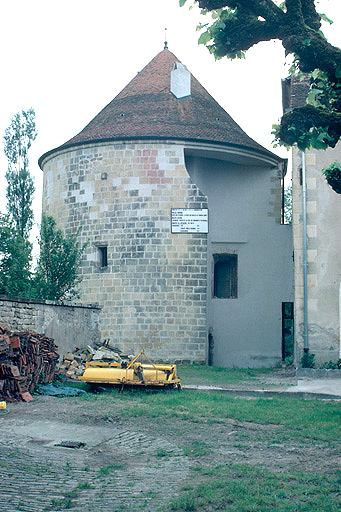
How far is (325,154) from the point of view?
17875 mm

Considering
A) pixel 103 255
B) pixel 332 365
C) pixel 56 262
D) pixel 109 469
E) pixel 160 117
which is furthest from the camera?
pixel 160 117

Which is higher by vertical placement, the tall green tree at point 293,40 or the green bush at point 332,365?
the tall green tree at point 293,40

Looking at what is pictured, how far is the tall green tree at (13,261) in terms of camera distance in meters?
19.2

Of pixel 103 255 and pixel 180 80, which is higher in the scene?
pixel 180 80

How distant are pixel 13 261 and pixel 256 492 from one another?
48.7 feet

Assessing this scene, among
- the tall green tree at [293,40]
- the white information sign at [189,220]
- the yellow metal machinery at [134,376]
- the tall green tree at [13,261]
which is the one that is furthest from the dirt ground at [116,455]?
the white information sign at [189,220]

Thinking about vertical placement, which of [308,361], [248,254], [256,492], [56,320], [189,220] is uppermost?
[189,220]

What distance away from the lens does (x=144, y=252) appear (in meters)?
22.7

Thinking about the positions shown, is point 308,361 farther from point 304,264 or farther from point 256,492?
point 256,492

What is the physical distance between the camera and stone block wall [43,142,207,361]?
2236 centimetres

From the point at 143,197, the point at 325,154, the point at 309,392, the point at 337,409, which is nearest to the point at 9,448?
the point at 337,409

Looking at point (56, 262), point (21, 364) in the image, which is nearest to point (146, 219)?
point (56, 262)

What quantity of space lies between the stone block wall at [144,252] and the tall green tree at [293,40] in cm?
1466

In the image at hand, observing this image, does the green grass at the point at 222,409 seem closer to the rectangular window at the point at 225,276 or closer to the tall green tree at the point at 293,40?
the tall green tree at the point at 293,40
